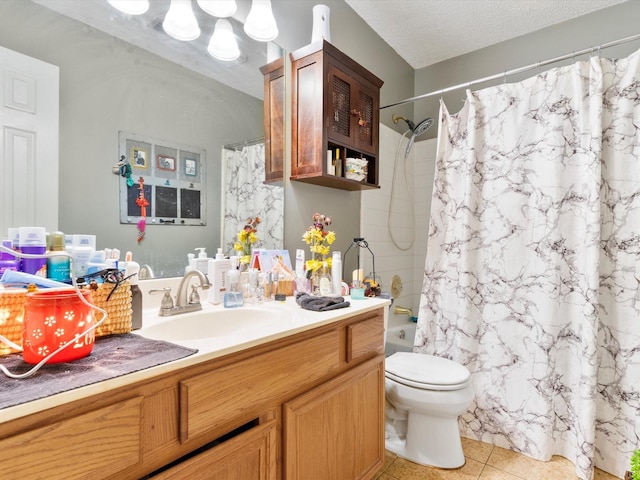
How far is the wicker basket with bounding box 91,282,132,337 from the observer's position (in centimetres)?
92

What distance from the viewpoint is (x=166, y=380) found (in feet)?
2.54

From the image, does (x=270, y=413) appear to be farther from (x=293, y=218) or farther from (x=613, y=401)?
(x=613, y=401)

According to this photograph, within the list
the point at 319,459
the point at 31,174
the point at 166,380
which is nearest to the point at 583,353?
the point at 319,459

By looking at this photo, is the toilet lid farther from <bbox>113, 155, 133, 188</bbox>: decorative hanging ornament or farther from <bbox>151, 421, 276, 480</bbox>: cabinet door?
<bbox>113, 155, 133, 188</bbox>: decorative hanging ornament

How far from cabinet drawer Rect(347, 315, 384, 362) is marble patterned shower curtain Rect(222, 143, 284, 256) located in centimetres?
65

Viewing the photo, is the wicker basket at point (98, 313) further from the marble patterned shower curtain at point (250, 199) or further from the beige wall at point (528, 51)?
the beige wall at point (528, 51)

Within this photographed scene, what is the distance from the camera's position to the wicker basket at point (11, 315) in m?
0.77

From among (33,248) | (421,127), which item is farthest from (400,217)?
(33,248)

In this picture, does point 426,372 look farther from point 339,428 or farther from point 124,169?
point 124,169

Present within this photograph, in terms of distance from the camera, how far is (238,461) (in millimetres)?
927

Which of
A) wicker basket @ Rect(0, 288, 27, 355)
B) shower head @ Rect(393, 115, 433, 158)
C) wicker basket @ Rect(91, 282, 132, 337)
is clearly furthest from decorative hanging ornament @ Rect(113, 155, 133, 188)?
shower head @ Rect(393, 115, 433, 158)

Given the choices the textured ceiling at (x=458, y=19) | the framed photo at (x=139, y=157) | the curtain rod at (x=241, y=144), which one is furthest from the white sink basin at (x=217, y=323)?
the textured ceiling at (x=458, y=19)

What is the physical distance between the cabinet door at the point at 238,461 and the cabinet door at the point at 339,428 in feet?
0.23

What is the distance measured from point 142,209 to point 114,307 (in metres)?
0.46
